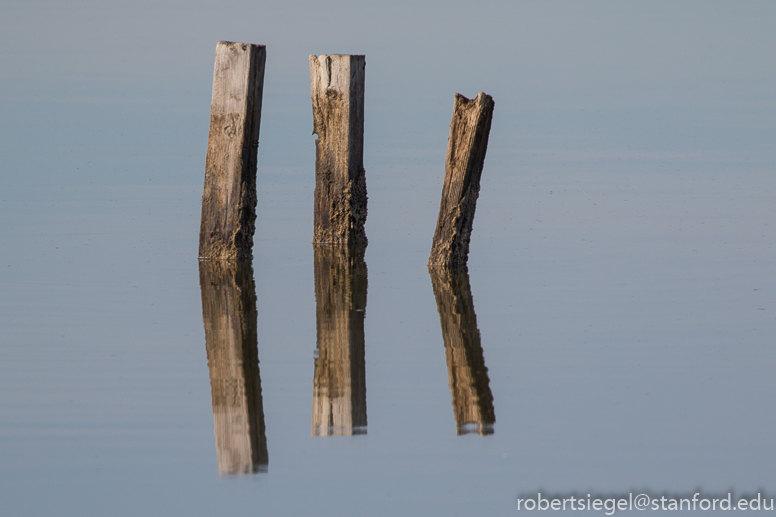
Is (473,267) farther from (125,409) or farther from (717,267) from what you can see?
(125,409)

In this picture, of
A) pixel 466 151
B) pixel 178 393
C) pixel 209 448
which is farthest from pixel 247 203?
pixel 209 448

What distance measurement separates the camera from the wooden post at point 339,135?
11766 mm

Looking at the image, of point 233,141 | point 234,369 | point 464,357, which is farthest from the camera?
point 233,141

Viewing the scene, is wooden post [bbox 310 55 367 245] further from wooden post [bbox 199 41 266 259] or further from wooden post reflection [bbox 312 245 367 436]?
wooden post [bbox 199 41 266 259]

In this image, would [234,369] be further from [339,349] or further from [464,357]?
[464,357]

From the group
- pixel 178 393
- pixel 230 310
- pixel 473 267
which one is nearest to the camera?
pixel 178 393

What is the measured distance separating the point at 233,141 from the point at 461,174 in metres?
2.20

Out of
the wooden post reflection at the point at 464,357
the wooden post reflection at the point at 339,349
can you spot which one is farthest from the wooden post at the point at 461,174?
the wooden post reflection at the point at 339,349

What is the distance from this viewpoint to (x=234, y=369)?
22.5ft

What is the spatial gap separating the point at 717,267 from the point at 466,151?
2.70 meters

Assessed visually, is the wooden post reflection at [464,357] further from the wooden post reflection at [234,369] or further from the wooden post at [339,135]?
the wooden post at [339,135]

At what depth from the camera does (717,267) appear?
10.8 metres

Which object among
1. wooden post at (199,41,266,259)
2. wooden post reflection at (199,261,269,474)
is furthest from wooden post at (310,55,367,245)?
wooden post reflection at (199,261,269,474)

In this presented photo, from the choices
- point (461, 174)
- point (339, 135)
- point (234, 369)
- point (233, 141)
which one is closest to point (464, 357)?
point (234, 369)
